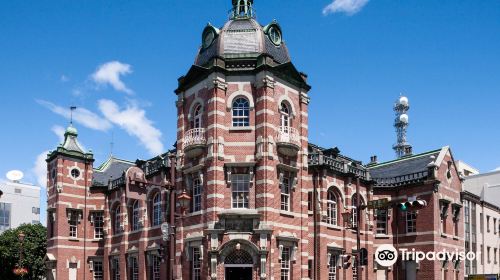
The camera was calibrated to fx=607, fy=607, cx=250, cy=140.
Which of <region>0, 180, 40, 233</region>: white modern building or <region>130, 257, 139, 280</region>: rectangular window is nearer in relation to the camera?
<region>130, 257, 139, 280</region>: rectangular window

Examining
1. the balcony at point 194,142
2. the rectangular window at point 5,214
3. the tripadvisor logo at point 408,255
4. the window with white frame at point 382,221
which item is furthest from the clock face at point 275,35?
the rectangular window at point 5,214

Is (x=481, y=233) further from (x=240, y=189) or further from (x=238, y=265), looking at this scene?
(x=238, y=265)

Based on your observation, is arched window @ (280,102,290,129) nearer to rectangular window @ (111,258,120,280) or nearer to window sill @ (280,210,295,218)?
window sill @ (280,210,295,218)

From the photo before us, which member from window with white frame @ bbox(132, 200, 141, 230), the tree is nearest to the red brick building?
window with white frame @ bbox(132, 200, 141, 230)

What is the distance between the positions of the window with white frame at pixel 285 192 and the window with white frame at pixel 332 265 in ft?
22.2

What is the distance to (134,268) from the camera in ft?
152

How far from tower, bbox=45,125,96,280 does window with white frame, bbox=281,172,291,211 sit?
20540 mm

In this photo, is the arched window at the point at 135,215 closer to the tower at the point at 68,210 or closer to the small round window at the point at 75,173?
the tower at the point at 68,210

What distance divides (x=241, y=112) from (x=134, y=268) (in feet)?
54.5

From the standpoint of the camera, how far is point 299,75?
130 feet

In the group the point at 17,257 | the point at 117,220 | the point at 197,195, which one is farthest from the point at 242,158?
the point at 17,257

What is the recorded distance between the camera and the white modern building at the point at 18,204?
96562 millimetres

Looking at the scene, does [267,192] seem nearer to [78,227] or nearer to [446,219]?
[446,219]

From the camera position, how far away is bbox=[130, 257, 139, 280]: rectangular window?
45.8 meters
